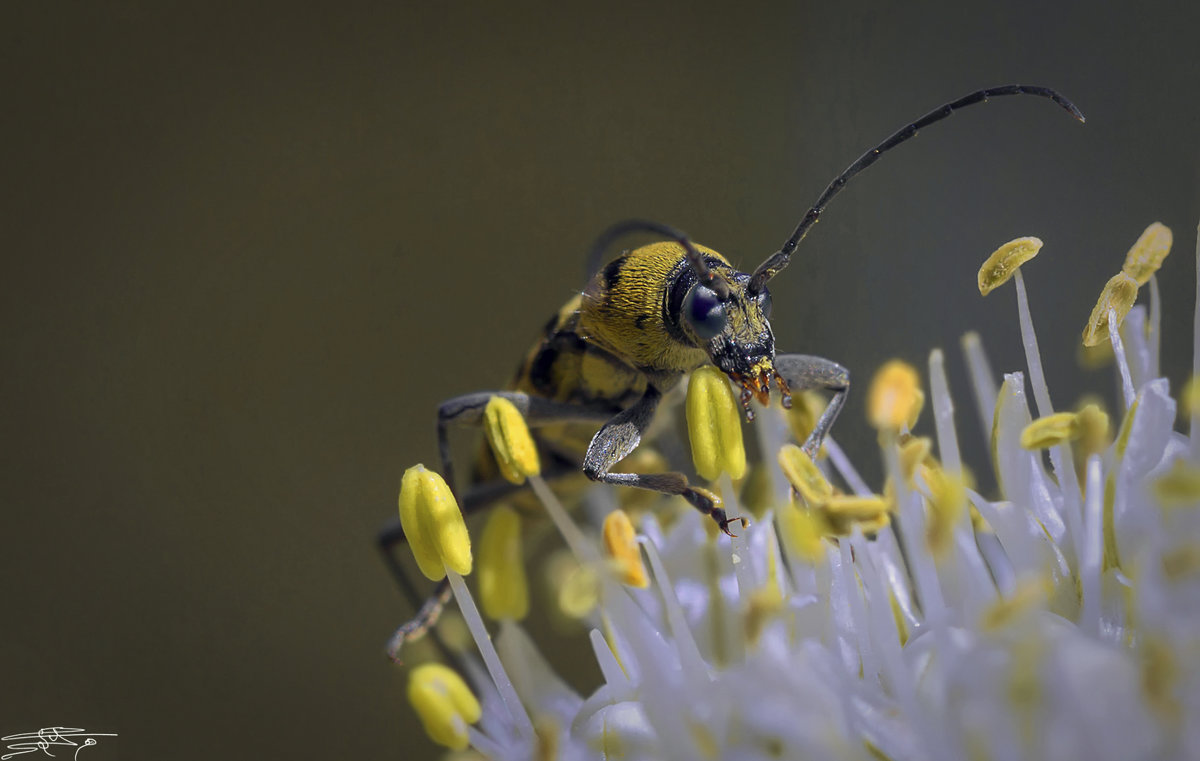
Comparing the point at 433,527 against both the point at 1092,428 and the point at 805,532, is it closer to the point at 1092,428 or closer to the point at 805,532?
the point at 805,532

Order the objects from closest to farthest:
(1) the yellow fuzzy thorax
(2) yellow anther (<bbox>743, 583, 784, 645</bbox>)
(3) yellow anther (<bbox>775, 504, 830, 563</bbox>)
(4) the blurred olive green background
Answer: (2) yellow anther (<bbox>743, 583, 784, 645</bbox>)
(3) yellow anther (<bbox>775, 504, 830, 563</bbox>)
(1) the yellow fuzzy thorax
(4) the blurred olive green background

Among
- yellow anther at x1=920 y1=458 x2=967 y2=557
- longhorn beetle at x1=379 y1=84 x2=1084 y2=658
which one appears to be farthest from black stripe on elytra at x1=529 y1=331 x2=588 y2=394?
yellow anther at x1=920 y1=458 x2=967 y2=557

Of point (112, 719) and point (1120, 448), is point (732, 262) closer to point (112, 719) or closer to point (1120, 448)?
point (1120, 448)

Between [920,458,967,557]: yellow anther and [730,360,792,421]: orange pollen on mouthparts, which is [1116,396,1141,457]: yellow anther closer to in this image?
[920,458,967,557]: yellow anther

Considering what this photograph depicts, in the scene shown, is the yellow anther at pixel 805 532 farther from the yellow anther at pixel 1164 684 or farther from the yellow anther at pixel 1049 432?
the yellow anther at pixel 1164 684

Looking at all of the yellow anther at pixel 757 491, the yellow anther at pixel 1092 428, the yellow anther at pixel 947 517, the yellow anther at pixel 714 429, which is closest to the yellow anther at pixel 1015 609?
the yellow anther at pixel 947 517

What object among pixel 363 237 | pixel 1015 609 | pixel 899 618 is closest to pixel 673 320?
pixel 899 618

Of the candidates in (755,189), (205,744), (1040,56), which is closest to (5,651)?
(205,744)
